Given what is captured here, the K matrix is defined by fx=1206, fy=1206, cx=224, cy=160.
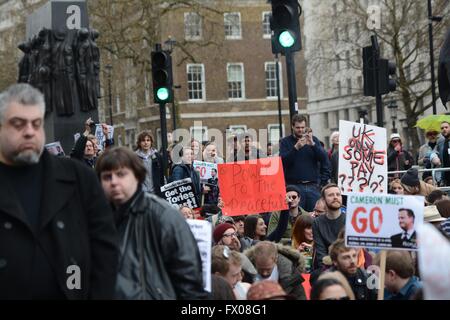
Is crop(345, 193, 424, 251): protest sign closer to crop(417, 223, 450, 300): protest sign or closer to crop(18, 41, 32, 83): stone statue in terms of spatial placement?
crop(417, 223, 450, 300): protest sign

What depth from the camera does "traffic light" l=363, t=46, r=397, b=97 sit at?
51.2 ft

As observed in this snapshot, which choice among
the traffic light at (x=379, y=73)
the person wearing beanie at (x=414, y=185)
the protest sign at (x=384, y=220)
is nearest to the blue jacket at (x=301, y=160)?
the person wearing beanie at (x=414, y=185)

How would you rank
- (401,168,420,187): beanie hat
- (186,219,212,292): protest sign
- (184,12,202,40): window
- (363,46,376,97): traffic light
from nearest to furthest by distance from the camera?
(186,219,212,292): protest sign
(401,168,420,187): beanie hat
(363,46,376,97): traffic light
(184,12,202,40): window

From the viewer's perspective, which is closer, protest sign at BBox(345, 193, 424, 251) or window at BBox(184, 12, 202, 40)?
protest sign at BBox(345, 193, 424, 251)

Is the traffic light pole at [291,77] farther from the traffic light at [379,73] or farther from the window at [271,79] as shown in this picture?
the window at [271,79]

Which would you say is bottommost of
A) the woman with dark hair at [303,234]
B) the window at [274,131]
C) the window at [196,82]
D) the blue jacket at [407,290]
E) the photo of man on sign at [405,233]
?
the blue jacket at [407,290]

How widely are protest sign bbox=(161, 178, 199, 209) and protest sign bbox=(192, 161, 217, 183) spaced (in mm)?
3230

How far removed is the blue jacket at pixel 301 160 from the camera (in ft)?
47.3

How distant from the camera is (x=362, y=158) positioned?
12.4 m

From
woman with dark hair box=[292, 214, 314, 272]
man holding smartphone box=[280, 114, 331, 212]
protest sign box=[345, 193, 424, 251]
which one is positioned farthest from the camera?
man holding smartphone box=[280, 114, 331, 212]

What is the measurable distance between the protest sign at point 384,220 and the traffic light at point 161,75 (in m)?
9.13

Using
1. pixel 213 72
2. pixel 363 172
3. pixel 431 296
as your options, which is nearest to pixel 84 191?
pixel 431 296

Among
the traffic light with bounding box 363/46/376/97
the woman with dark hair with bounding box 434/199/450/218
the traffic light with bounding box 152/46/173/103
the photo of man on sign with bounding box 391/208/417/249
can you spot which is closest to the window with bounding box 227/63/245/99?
the traffic light with bounding box 152/46/173/103

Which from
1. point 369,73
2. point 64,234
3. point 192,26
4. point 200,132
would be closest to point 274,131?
point 200,132
